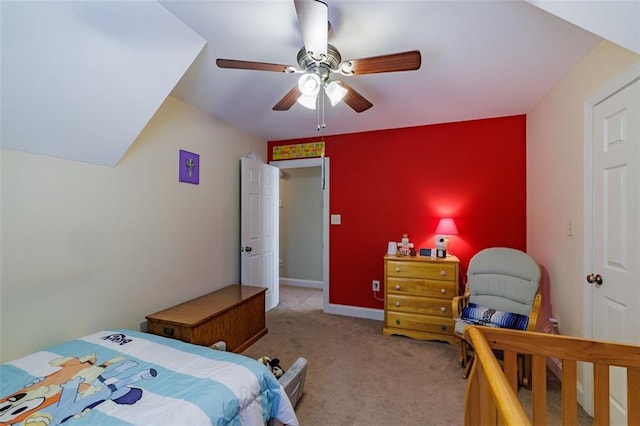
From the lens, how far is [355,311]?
11.4ft

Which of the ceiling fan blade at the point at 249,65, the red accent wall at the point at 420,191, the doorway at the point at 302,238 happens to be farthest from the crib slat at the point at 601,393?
the doorway at the point at 302,238

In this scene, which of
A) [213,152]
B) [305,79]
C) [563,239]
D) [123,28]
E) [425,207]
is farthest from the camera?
[425,207]

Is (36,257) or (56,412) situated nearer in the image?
(56,412)

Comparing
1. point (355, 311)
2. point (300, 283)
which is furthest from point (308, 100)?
point (300, 283)

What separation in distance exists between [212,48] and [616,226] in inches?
109

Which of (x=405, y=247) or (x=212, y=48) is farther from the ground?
(x=212, y=48)

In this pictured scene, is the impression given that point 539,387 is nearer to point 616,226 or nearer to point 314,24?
point 616,226

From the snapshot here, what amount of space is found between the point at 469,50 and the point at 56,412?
2890mm

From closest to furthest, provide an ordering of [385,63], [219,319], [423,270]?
[385,63], [219,319], [423,270]

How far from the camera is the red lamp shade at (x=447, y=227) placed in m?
2.90

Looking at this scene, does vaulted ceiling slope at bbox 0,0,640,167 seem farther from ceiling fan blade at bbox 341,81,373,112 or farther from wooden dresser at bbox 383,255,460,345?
wooden dresser at bbox 383,255,460,345

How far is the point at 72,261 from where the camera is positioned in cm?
179

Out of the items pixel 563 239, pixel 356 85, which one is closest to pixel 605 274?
pixel 563 239

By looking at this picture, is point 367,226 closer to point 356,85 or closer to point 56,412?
point 356,85
